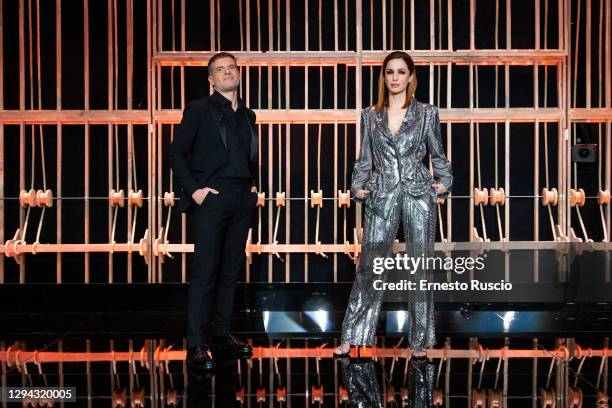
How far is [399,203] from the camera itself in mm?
3785

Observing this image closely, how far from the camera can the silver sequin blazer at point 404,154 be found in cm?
375

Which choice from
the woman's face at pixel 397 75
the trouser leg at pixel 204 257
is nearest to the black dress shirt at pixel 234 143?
the trouser leg at pixel 204 257

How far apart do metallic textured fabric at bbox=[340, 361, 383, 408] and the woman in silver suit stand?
0.75ft

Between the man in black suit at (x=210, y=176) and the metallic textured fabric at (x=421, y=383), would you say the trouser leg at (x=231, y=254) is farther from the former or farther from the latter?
the metallic textured fabric at (x=421, y=383)

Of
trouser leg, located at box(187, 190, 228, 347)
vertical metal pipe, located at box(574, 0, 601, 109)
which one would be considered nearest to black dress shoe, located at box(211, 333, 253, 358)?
trouser leg, located at box(187, 190, 228, 347)

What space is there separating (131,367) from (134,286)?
1701 mm

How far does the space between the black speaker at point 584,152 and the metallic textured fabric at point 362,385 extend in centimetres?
234

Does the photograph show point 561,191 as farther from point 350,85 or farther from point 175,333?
point 175,333

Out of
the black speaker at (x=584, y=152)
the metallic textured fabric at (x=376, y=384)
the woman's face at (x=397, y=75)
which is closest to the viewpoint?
the metallic textured fabric at (x=376, y=384)

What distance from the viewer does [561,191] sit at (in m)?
5.29

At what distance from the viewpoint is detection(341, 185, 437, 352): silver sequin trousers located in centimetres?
377

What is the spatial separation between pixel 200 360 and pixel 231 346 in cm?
37

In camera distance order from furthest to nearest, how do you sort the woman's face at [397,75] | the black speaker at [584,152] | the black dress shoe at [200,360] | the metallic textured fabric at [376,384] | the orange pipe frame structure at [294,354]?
the black speaker at [584,152], the orange pipe frame structure at [294,354], the woman's face at [397,75], the black dress shoe at [200,360], the metallic textured fabric at [376,384]

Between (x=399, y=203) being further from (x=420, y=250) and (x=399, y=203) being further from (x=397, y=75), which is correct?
(x=397, y=75)
